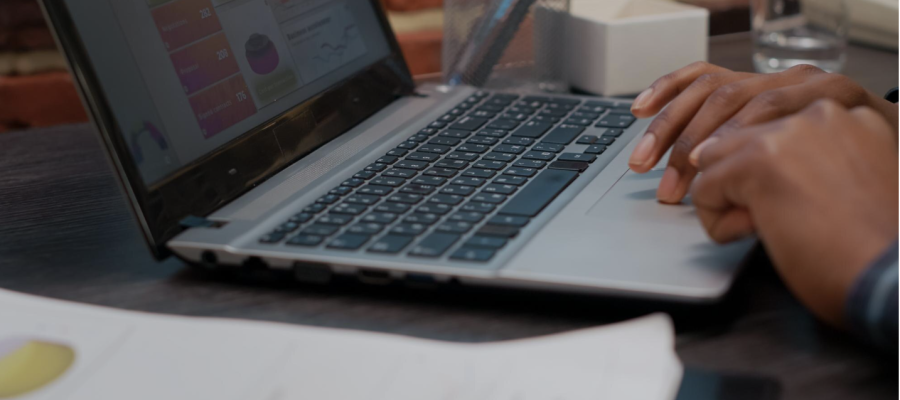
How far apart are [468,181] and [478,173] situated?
0.07 ft

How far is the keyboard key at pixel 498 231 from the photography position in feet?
1.54

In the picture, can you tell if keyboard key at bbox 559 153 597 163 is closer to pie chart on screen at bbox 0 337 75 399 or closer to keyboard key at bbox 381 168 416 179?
keyboard key at bbox 381 168 416 179

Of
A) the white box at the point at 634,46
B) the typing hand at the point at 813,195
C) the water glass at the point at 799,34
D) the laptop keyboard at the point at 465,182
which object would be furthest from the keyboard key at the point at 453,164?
the water glass at the point at 799,34

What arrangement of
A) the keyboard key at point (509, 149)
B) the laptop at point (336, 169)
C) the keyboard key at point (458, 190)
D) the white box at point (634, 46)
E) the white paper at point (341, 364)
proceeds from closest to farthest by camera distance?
1. the white paper at point (341, 364)
2. the laptop at point (336, 169)
3. the keyboard key at point (458, 190)
4. the keyboard key at point (509, 149)
5. the white box at point (634, 46)

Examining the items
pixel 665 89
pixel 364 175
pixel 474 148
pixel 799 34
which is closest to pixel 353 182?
pixel 364 175

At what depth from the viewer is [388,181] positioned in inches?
22.9

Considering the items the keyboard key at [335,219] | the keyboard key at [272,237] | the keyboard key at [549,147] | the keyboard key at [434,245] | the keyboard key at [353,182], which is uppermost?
the keyboard key at [272,237]

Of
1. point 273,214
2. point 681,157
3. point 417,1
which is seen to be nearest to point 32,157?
point 273,214

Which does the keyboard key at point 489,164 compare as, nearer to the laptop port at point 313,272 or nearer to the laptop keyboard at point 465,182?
the laptop keyboard at point 465,182

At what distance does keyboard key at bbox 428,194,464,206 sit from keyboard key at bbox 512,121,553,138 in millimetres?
167

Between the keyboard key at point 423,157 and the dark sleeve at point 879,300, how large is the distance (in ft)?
1.09

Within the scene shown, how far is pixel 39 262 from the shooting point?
21.5 inches

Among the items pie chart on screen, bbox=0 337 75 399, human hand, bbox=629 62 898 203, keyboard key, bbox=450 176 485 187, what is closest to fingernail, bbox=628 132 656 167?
human hand, bbox=629 62 898 203

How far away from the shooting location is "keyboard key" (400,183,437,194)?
0.56 metres
